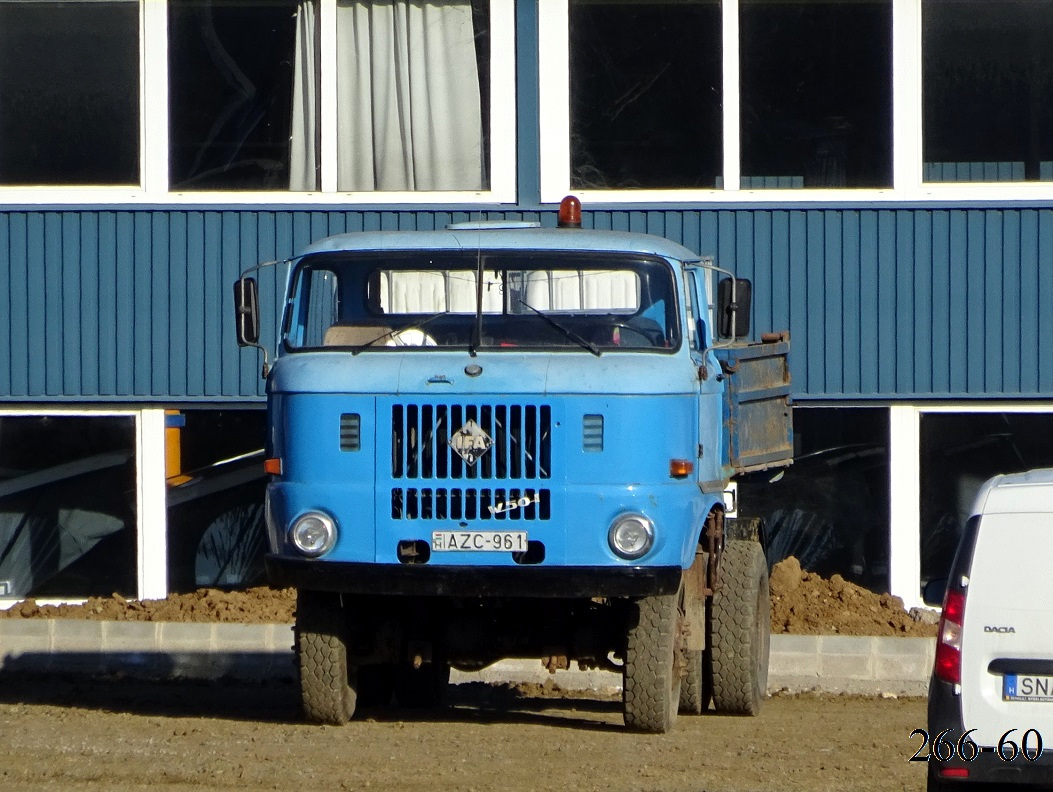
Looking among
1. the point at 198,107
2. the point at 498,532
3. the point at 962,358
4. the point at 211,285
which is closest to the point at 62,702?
the point at 498,532

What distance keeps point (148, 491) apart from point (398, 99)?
3828 mm

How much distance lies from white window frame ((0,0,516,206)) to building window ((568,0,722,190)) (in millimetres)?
545

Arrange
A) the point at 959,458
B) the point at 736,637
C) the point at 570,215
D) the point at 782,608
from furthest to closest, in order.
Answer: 1. the point at 959,458
2. the point at 782,608
3. the point at 570,215
4. the point at 736,637

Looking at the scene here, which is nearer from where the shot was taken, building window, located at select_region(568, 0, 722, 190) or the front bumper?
the front bumper

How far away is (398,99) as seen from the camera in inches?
561

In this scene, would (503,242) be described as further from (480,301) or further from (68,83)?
(68,83)

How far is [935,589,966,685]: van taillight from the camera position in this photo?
20.3 ft

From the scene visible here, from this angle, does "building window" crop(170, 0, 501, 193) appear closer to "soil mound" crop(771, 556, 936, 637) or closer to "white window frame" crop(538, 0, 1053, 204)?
"white window frame" crop(538, 0, 1053, 204)

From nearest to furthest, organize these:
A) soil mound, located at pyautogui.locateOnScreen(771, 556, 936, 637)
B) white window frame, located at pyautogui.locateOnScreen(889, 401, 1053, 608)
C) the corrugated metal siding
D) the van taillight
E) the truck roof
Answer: the van taillight, the truck roof, soil mound, located at pyautogui.locateOnScreen(771, 556, 936, 637), the corrugated metal siding, white window frame, located at pyautogui.locateOnScreen(889, 401, 1053, 608)

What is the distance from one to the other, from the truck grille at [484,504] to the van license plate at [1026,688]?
112 inches

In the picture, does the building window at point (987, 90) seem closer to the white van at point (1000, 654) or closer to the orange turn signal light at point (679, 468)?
the orange turn signal light at point (679, 468)

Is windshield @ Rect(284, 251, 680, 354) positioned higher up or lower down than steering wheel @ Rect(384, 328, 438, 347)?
higher up

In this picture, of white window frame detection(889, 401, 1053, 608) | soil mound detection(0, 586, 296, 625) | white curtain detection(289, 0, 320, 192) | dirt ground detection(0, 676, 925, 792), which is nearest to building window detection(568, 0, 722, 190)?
white curtain detection(289, 0, 320, 192)

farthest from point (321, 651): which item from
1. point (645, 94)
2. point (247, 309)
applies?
point (645, 94)
